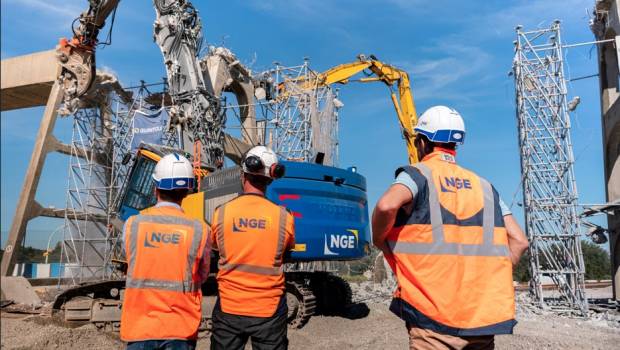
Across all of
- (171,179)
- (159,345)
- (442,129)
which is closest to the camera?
(442,129)

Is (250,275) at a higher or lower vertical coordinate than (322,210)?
lower

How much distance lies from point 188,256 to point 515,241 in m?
1.78

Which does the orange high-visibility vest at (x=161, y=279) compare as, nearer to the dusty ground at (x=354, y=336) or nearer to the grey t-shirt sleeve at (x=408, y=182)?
the grey t-shirt sleeve at (x=408, y=182)

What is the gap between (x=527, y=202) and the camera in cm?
1446

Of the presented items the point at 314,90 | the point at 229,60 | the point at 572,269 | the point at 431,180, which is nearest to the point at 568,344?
the point at 431,180

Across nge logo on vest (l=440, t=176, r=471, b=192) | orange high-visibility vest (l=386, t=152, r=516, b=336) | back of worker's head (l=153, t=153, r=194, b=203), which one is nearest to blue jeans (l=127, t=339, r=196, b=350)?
back of worker's head (l=153, t=153, r=194, b=203)

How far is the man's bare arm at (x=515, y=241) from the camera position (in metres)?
2.48

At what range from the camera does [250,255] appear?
113 inches

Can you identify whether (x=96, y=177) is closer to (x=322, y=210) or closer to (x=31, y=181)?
(x=31, y=181)

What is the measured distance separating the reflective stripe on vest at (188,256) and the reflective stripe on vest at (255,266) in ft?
0.42

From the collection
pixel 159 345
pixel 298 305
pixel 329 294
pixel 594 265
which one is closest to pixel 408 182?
pixel 159 345

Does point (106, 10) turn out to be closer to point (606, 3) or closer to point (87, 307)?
point (87, 307)

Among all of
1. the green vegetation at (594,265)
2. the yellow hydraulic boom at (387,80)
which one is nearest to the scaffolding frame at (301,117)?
the yellow hydraulic boom at (387,80)

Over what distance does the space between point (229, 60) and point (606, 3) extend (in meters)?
12.3
